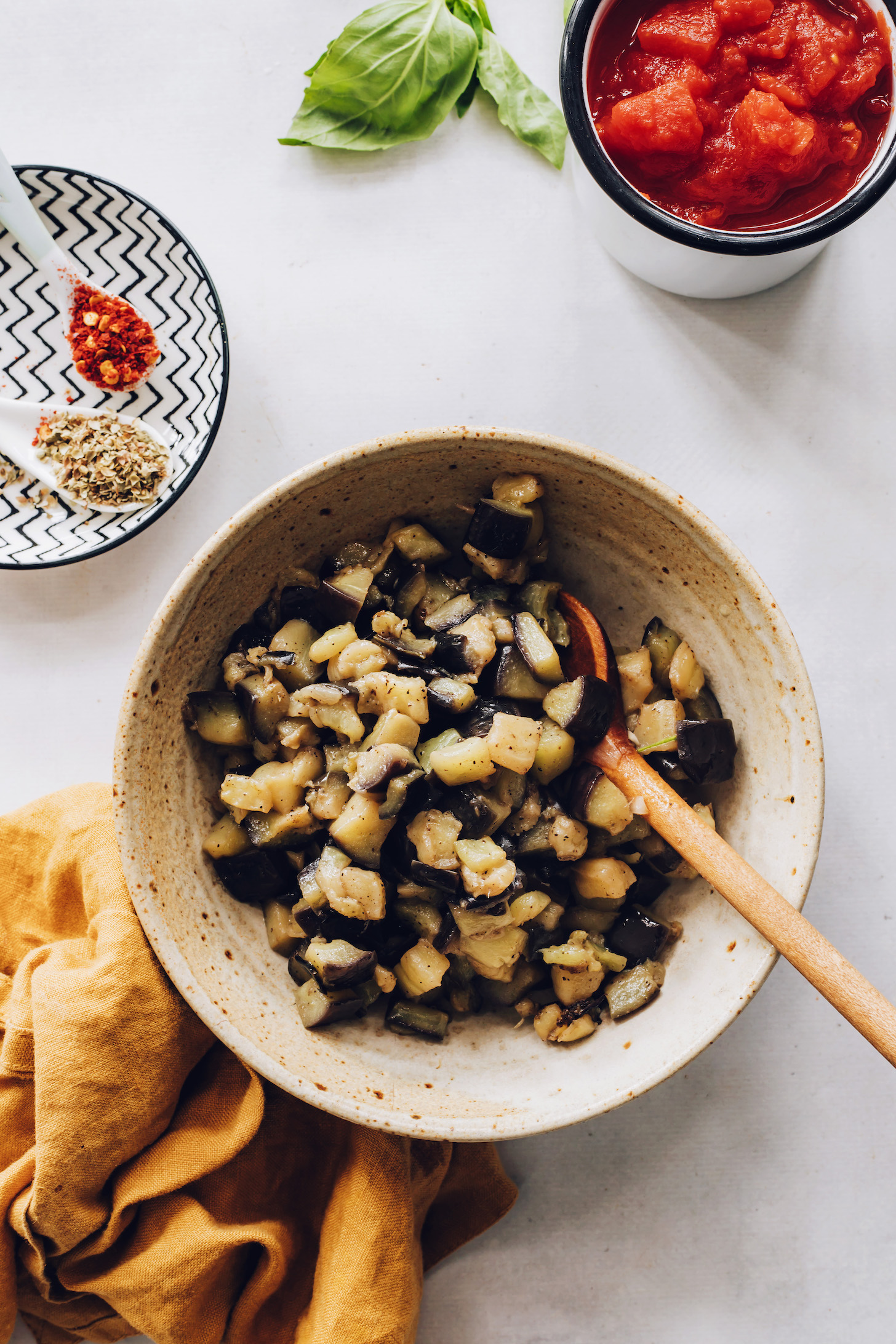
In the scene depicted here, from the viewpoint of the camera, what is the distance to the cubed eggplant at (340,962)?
169 centimetres

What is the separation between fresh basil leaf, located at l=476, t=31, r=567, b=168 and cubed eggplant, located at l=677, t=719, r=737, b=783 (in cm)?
135

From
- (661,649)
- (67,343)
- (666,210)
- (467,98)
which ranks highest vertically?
(467,98)

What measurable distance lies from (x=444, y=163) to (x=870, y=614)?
4.79ft

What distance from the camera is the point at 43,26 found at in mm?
2191

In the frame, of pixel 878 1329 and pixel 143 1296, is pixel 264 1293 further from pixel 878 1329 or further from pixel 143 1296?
pixel 878 1329

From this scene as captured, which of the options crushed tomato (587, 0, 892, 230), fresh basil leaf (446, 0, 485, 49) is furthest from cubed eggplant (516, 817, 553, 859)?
fresh basil leaf (446, 0, 485, 49)

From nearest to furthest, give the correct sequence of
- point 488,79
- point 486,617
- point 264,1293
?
point 486,617 → point 264,1293 → point 488,79

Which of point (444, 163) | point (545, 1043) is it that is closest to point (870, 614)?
point (545, 1043)

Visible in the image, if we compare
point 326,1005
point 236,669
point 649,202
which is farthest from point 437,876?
point 649,202

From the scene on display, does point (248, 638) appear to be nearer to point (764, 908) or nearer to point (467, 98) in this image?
point (764, 908)

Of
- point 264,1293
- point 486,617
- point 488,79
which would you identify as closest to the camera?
point 486,617

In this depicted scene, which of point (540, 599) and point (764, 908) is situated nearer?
point (764, 908)

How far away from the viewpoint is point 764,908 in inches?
63.7

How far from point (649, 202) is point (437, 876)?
1.36m
